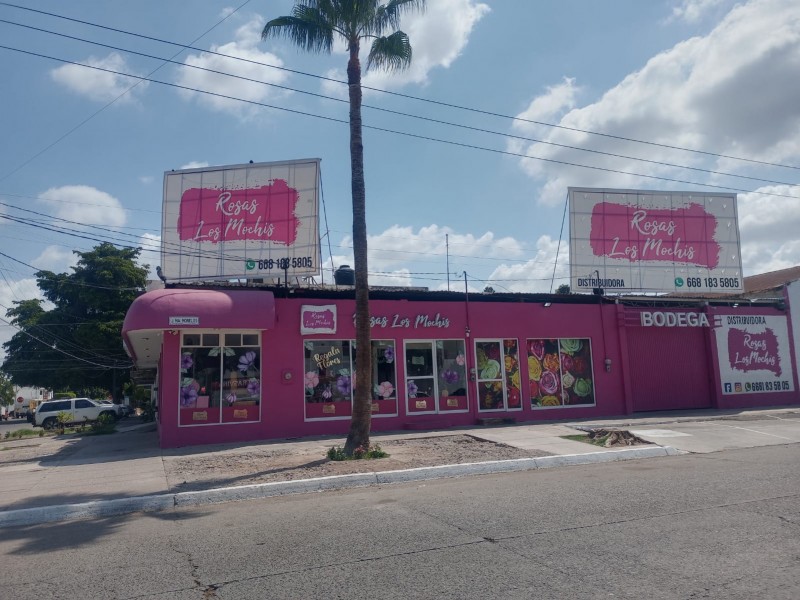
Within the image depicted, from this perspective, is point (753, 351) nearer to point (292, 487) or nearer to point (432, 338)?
point (432, 338)

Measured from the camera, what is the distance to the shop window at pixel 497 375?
63.6ft

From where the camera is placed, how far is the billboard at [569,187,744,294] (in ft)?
74.9

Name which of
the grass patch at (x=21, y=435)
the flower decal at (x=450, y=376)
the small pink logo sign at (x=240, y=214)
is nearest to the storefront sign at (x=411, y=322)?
the flower decal at (x=450, y=376)

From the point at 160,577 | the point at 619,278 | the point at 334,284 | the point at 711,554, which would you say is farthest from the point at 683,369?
the point at 160,577

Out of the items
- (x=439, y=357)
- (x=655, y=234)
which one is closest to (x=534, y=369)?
(x=439, y=357)

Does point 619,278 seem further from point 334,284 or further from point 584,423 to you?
point 334,284

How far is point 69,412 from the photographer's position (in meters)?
32.9

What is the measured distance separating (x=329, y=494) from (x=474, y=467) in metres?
3.00

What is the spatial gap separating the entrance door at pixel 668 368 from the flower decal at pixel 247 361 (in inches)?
492

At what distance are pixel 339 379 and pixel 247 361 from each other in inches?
102

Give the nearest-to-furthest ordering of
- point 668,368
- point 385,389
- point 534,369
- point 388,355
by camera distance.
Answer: point 385,389 < point 388,355 < point 534,369 < point 668,368

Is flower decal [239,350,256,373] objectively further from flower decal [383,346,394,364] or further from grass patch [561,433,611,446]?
grass patch [561,433,611,446]

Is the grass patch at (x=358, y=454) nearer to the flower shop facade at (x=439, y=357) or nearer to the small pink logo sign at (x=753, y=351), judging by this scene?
the flower shop facade at (x=439, y=357)

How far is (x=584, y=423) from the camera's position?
18.3m
